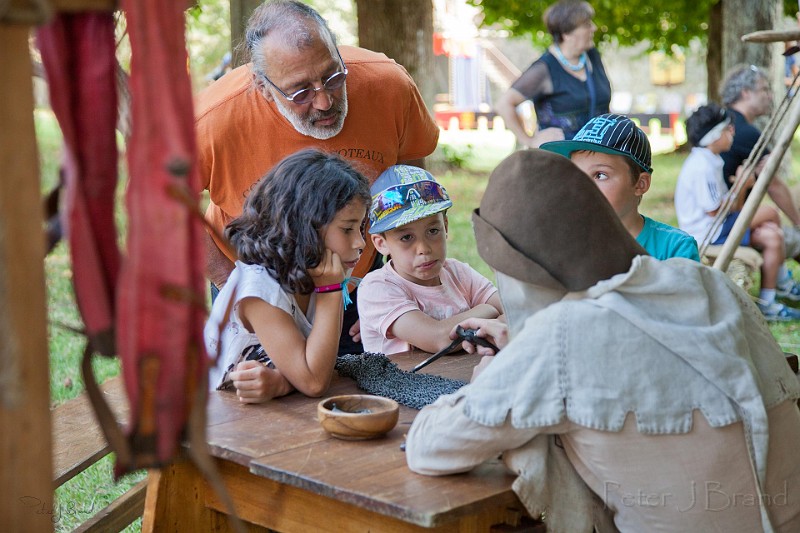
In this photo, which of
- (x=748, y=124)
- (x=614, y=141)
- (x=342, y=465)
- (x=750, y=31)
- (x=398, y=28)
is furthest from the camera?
(x=750, y=31)

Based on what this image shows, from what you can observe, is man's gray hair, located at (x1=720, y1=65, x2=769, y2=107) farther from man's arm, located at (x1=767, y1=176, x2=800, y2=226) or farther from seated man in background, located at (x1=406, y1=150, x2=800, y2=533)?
seated man in background, located at (x1=406, y1=150, x2=800, y2=533)

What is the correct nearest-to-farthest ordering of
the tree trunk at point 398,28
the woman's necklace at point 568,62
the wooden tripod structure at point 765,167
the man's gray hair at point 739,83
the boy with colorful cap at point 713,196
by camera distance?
the wooden tripod structure at point 765,167 → the boy with colorful cap at point 713,196 → the woman's necklace at point 568,62 → the man's gray hair at point 739,83 → the tree trunk at point 398,28

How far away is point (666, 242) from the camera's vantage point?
2.96 meters

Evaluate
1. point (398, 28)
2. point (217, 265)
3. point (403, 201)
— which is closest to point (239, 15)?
point (217, 265)

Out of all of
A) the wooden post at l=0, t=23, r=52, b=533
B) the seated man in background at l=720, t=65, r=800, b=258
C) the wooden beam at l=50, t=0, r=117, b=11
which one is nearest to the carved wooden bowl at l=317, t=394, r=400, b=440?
the wooden post at l=0, t=23, r=52, b=533

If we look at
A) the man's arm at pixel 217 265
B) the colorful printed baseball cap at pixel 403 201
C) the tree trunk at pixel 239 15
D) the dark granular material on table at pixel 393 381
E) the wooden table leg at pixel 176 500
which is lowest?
the wooden table leg at pixel 176 500

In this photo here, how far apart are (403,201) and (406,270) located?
0.24 m

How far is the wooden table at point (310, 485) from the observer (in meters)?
1.78

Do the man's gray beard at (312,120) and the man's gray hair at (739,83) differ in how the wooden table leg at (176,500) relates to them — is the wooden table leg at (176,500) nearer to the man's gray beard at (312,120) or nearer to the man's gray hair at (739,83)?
the man's gray beard at (312,120)

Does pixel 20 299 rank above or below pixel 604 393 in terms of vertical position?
above

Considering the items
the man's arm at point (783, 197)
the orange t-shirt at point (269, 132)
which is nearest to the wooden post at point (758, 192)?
the orange t-shirt at point (269, 132)

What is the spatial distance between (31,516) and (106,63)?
57cm

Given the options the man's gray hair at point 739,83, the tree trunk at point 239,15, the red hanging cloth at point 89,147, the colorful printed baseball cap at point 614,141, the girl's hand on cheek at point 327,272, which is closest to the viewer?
the red hanging cloth at point 89,147

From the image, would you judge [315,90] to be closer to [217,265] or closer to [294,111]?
[294,111]
